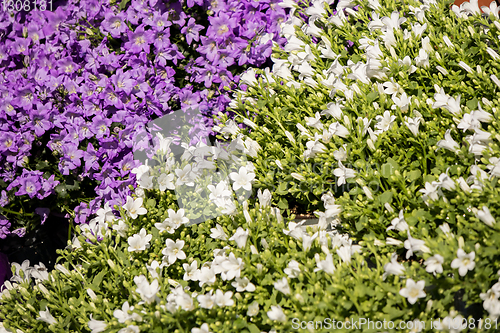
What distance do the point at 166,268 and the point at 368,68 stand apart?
6.11 ft

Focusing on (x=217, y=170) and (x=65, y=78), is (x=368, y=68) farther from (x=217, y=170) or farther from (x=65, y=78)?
(x=65, y=78)

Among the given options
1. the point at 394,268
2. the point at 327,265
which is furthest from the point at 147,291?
the point at 394,268

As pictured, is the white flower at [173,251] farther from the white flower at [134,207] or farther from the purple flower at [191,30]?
the purple flower at [191,30]

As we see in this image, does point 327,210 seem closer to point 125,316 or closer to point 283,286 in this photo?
point 283,286

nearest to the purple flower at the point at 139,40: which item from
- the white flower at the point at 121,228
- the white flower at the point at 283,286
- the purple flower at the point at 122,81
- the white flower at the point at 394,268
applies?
the purple flower at the point at 122,81

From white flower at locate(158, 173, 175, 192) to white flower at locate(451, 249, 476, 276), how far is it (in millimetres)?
1666

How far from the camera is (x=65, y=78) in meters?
3.03

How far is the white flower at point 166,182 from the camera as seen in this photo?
2.46 meters

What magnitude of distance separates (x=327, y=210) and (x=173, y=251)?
3.09 feet

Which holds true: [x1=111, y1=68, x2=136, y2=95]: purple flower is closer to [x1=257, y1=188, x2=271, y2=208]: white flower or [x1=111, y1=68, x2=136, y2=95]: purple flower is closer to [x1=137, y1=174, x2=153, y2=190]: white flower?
[x1=137, y1=174, x2=153, y2=190]: white flower

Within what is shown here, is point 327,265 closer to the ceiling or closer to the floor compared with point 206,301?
closer to the ceiling

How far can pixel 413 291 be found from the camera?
5.68ft

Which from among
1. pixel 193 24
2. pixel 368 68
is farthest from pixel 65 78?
pixel 368 68

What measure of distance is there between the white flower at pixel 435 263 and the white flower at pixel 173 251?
1310 millimetres
